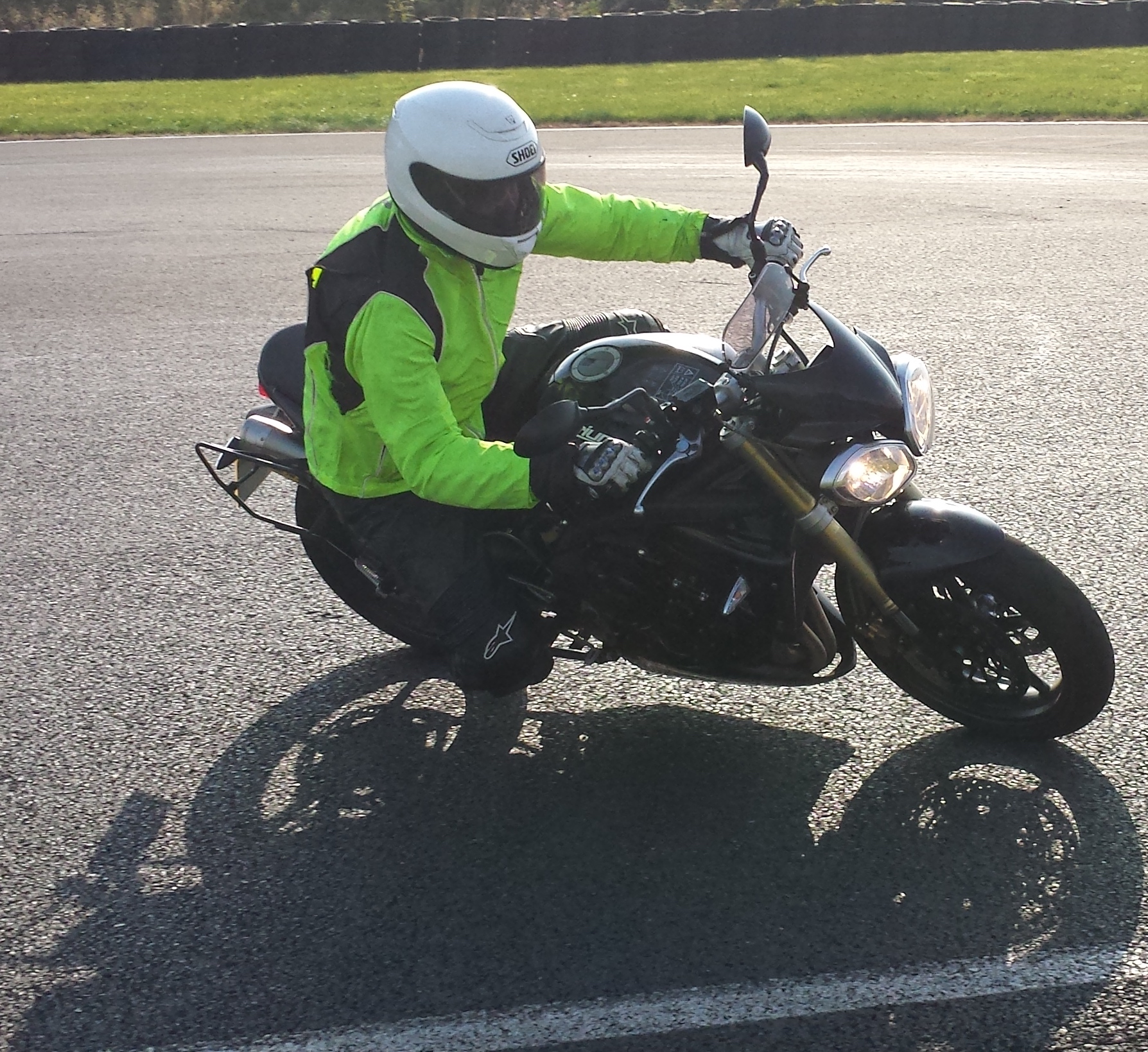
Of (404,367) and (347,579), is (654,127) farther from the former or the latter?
(404,367)

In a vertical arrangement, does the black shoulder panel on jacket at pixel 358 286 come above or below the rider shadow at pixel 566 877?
above

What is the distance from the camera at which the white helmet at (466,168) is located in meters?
3.33

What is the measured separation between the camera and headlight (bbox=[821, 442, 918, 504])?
3.05 m

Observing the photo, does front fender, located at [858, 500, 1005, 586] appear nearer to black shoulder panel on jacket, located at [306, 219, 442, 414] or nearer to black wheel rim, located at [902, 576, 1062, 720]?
black wheel rim, located at [902, 576, 1062, 720]

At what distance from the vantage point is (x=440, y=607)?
143 inches

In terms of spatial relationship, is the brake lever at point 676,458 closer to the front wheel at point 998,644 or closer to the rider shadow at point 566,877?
the front wheel at point 998,644

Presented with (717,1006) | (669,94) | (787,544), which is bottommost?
(669,94)

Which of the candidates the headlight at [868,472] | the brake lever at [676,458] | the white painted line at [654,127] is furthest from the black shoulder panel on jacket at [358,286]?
the white painted line at [654,127]

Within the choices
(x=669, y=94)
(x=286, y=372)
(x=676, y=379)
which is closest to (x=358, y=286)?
(x=286, y=372)

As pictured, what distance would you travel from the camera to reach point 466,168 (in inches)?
131

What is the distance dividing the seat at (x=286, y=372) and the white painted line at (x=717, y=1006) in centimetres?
181

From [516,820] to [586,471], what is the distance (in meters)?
0.96

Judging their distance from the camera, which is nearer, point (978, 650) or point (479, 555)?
point (978, 650)

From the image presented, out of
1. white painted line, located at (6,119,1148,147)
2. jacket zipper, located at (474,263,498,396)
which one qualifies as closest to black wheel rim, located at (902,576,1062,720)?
jacket zipper, located at (474,263,498,396)
